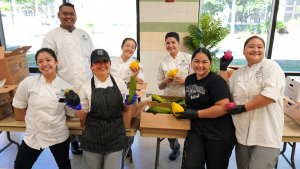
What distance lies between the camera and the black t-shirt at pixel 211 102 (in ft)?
5.73

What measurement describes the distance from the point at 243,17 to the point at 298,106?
2956 mm

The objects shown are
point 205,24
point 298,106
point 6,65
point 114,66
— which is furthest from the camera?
point 205,24

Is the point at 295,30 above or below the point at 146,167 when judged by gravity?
above

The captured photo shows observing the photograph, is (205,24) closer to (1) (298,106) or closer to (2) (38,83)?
(1) (298,106)

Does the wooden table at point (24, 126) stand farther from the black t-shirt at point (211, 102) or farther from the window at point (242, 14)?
the window at point (242, 14)

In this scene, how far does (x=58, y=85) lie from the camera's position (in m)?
1.95

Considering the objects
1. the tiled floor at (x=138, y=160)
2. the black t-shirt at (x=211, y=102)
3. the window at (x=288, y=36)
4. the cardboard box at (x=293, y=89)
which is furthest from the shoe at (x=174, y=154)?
the window at (x=288, y=36)

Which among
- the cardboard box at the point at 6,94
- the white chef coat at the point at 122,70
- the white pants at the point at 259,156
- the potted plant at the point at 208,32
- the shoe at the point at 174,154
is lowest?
the shoe at the point at 174,154

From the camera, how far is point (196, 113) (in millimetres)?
1770

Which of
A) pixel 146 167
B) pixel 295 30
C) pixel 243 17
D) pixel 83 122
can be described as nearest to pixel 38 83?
pixel 83 122

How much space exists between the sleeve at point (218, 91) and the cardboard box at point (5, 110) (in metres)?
2.16

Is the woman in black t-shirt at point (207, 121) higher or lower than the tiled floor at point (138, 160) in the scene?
higher

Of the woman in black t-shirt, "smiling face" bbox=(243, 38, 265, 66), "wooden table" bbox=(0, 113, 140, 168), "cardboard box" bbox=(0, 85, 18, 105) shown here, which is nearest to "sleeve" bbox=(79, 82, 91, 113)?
"wooden table" bbox=(0, 113, 140, 168)

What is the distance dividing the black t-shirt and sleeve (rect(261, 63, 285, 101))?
30 cm
